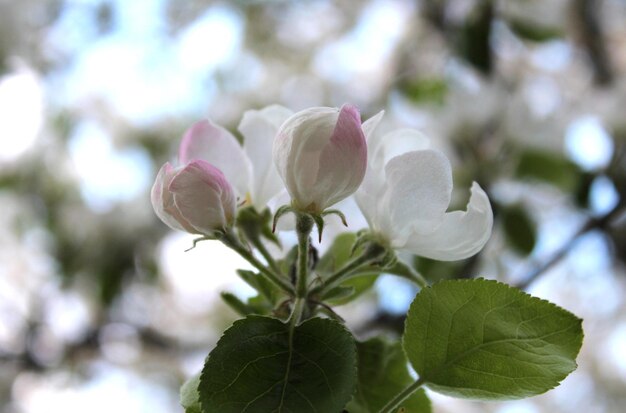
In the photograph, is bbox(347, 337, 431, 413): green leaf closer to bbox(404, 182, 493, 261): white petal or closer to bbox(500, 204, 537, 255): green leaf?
bbox(404, 182, 493, 261): white petal

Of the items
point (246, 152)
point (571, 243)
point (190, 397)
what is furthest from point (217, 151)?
point (571, 243)

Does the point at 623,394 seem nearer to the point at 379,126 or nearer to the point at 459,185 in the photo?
the point at 459,185

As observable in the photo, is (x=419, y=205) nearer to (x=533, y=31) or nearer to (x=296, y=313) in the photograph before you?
(x=296, y=313)

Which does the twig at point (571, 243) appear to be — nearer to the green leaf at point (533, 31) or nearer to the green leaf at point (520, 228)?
the green leaf at point (520, 228)

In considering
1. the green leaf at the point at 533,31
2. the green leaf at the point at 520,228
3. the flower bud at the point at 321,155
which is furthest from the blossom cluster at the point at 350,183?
the green leaf at the point at 533,31

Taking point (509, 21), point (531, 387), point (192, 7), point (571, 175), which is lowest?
point (531, 387)

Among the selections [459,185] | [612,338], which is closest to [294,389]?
[459,185]

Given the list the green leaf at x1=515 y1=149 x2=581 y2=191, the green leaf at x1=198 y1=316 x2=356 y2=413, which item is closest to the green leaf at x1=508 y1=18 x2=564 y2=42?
the green leaf at x1=515 y1=149 x2=581 y2=191

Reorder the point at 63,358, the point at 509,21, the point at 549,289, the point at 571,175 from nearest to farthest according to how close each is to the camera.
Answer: the point at 571,175 → the point at 509,21 → the point at 63,358 → the point at 549,289
